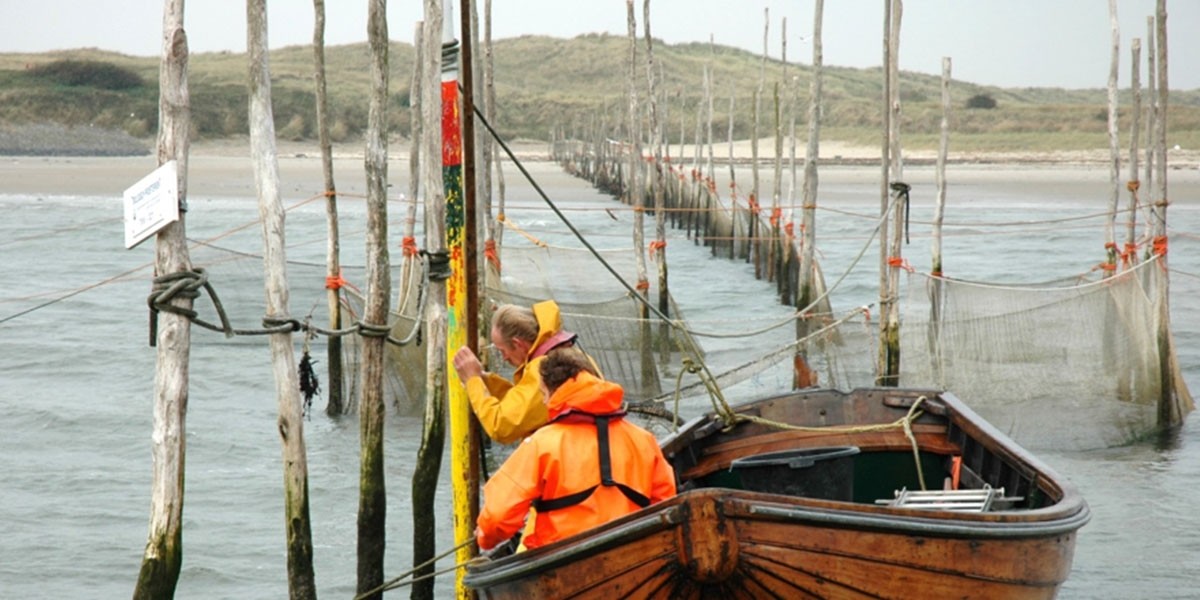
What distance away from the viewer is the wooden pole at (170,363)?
6.57 m

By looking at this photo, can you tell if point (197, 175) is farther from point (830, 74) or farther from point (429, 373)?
point (830, 74)

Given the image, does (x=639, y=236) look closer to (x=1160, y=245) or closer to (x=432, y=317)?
(x=1160, y=245)

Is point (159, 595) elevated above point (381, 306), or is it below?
below

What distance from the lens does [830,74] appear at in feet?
468

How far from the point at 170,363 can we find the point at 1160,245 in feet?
30.5

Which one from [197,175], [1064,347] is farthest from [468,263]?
[197,175]

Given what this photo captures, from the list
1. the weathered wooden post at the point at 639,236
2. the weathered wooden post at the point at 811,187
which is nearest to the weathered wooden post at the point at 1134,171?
the weathered wooden post at the point at 811,187

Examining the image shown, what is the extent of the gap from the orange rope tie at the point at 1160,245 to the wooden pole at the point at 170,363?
9116mm

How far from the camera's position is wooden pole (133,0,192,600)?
6566 mm

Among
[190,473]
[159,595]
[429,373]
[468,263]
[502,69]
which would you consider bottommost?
[190,473]

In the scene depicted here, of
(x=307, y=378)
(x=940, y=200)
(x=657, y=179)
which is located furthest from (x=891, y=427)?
(x=657, y=179)

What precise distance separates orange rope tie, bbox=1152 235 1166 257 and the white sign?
922 cm

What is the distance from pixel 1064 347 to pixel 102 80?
86.1 meters

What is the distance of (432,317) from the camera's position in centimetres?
829
